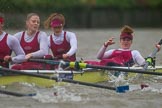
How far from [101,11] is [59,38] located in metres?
23.9

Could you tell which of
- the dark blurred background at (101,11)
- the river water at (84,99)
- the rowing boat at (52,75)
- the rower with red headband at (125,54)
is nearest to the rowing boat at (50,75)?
the rowing boat at (52,75)

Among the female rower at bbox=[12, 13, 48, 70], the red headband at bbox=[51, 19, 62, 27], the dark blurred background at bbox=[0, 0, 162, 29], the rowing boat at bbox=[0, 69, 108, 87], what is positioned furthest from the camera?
the dark blurred background at bbox=[0, 0, 162, 29]

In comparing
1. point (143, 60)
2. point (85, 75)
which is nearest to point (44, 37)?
point (85, 75)

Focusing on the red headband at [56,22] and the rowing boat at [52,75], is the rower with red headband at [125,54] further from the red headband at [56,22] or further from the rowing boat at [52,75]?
the red headband at [56,22]

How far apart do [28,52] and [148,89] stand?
1.89 meters

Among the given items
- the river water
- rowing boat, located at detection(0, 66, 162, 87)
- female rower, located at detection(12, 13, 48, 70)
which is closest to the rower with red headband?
rowing boat, located at detection(0, 66, 162, 87)

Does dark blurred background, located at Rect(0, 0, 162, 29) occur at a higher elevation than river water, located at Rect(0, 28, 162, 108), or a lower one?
higher

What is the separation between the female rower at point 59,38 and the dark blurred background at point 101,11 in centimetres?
1953

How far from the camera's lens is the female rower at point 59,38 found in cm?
823

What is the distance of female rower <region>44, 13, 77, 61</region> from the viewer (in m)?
8.23

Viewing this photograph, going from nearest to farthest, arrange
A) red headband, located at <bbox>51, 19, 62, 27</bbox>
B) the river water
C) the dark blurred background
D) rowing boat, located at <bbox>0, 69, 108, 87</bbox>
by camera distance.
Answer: the river water < rowing boat, located at <bbox>0, 69, 108, 87</bbox> < red headband, located at <bbox>51, 19, 62, 27</bbox> < the dark blurred background

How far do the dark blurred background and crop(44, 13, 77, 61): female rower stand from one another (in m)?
19.5

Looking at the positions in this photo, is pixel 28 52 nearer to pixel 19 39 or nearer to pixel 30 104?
pixel 19 39

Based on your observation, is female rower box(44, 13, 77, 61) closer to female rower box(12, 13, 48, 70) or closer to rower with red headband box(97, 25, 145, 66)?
female rower box(12, 13, 48, 70)
